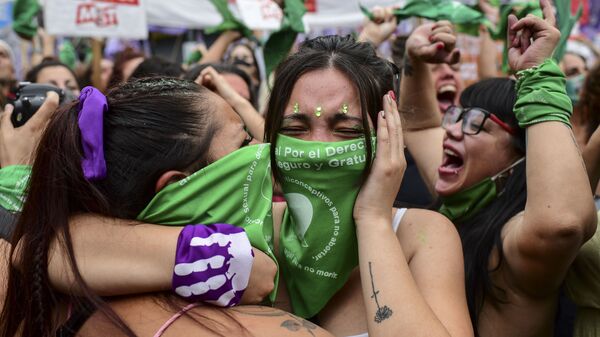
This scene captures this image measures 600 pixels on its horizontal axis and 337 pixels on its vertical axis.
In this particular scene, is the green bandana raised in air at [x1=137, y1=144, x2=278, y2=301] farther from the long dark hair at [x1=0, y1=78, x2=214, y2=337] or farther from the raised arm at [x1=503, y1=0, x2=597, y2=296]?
the raised arm at [x1=503, y1=0, x2=597, y2=296]

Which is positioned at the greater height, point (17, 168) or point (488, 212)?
point (17, 168)

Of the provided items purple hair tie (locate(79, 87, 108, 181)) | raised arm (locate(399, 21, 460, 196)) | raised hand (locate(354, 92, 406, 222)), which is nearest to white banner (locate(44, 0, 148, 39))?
raised arm (locate(399, 21, 460, 196))

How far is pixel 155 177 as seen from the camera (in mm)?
1828

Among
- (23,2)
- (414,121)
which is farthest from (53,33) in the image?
(414,121)

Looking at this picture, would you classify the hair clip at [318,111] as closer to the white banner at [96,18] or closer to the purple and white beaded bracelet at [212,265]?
the purple and white beaded bracelet at [212,265]

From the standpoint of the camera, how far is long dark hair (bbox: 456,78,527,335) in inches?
102

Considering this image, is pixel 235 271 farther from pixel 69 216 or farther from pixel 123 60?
pixel 123 60

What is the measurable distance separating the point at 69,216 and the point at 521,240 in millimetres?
1363

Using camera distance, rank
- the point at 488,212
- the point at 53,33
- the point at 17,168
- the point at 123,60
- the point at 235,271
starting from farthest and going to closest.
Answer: the point at 123,60 → the point at 53,33 → the point at 488,212 → the point at 17,168 → the point at 235,271

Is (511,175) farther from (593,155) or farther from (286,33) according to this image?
(286,33)

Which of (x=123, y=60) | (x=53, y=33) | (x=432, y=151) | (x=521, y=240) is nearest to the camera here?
(x=521, y=240)

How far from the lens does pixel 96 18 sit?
563 cm

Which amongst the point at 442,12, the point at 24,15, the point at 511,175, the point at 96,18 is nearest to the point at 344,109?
the point at 511,175

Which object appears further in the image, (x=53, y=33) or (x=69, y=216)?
(x=53, y=33)
